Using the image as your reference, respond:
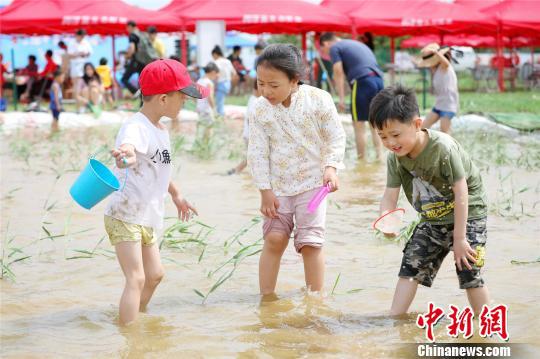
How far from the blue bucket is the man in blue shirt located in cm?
602

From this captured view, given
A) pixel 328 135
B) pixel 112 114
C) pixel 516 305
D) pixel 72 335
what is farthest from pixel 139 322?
pixel 112 114

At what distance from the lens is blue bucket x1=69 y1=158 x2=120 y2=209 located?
3.57 m

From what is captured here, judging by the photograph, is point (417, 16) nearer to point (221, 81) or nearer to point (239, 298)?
point (221, 81)

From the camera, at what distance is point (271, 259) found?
4.23 m

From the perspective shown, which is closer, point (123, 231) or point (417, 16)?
point (123, 231)

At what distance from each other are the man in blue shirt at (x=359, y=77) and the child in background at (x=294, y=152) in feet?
17.7

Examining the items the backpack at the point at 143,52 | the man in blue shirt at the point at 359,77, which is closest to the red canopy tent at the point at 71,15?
the backpack at the point at 143,52

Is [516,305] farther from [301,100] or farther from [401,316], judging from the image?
[301,100]

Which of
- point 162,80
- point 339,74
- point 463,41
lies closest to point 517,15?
point 463,41

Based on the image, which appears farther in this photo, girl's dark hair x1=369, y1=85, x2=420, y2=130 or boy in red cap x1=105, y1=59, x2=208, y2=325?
boy in red cap x1=105, y1=59, x2=208, y2=325

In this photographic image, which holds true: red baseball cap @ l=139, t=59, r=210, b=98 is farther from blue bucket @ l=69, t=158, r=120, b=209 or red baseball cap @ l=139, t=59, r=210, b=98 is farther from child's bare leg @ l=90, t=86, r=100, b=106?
child's bare leg @ l=90, t=86, r=100, b=106

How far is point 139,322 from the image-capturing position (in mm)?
3949

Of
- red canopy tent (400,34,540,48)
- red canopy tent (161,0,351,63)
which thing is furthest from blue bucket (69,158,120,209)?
red canopy tent (400,34,540,48)

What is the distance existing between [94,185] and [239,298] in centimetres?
113
